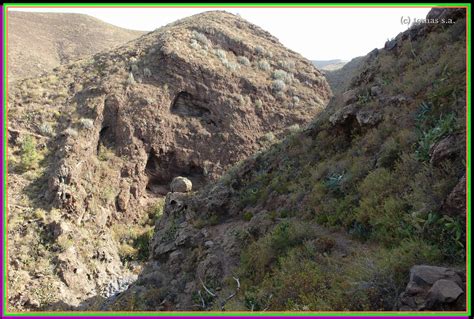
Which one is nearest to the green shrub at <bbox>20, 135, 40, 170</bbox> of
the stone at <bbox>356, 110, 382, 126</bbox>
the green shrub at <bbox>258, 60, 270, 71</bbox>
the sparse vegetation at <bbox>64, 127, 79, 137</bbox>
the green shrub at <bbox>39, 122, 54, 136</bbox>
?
the green shrub at <bbox>39, 122, 54, 136</bbox>

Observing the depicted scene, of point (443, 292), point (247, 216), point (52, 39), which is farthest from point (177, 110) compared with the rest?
point (52, 39)

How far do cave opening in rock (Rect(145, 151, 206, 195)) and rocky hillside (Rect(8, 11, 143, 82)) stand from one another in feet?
68.2

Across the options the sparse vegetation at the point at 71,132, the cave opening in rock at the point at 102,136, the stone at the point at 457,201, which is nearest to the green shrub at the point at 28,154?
the sparse vegetation at the point at 71,132

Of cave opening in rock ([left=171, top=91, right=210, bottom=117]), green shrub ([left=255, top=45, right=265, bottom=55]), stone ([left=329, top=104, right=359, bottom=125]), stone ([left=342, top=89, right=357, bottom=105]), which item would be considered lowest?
cave opening in rock ([left=171, top=91, right=210, bottom=117])

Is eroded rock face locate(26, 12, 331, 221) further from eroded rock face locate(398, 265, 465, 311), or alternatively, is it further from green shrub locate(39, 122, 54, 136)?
eroded rock face locate(398, 265, 465, 311)

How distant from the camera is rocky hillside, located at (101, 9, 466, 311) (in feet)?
18.0

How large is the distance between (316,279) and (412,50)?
9.25m

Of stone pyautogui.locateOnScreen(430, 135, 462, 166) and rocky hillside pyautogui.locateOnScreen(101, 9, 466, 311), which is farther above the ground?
stone pyautogui.locateOnScreen(430, 135, 462, 166)

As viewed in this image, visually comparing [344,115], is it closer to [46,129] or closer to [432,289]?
[432,289]

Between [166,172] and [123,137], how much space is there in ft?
13.0

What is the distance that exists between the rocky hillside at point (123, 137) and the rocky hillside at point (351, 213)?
19.4 feet

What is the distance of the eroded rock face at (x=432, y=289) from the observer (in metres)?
4.38

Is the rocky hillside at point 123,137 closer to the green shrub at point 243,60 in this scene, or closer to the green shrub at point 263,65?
the green shrub at point 243,60

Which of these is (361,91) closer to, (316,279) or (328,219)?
(328,219)
